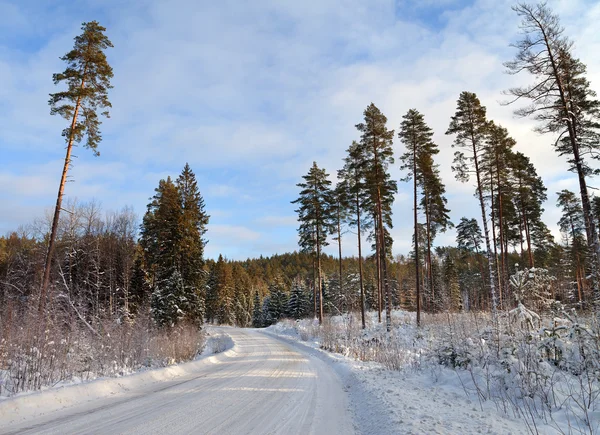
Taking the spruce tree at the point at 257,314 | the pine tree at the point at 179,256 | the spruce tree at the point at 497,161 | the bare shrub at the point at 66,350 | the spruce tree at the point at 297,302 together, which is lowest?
the spruce tree at the point at 257,314

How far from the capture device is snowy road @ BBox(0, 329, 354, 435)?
15.8ft

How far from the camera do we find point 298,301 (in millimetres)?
59500

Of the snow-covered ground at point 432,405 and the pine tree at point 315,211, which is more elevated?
the pine tree at point 315,211

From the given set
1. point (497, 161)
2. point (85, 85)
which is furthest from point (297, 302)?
point (85, 85)

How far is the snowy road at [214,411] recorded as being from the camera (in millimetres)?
4805

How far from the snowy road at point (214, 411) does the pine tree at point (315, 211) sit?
2389 centimetres

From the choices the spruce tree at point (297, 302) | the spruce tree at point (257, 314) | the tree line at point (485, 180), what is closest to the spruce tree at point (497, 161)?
the tree line at point (485, 180)

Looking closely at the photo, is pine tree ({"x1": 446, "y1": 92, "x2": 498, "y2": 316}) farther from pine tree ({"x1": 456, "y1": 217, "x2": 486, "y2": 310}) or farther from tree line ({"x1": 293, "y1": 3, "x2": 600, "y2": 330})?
pine tree ({"x1": 456, "y1": 217, "x2": 486, "y2": 310})

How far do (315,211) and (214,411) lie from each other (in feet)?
89.5

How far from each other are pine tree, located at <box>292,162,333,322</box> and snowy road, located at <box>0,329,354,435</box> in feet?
78.4

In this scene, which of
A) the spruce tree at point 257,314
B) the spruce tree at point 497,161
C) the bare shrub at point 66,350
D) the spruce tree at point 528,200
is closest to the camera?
the bare shrub at point 66,350

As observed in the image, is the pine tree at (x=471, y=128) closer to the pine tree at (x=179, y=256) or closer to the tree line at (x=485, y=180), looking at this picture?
the tree line at (x=485, y=180)

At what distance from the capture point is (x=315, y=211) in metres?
32.6

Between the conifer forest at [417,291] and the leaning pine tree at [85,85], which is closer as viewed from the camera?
the conifer forest at [417,291]
